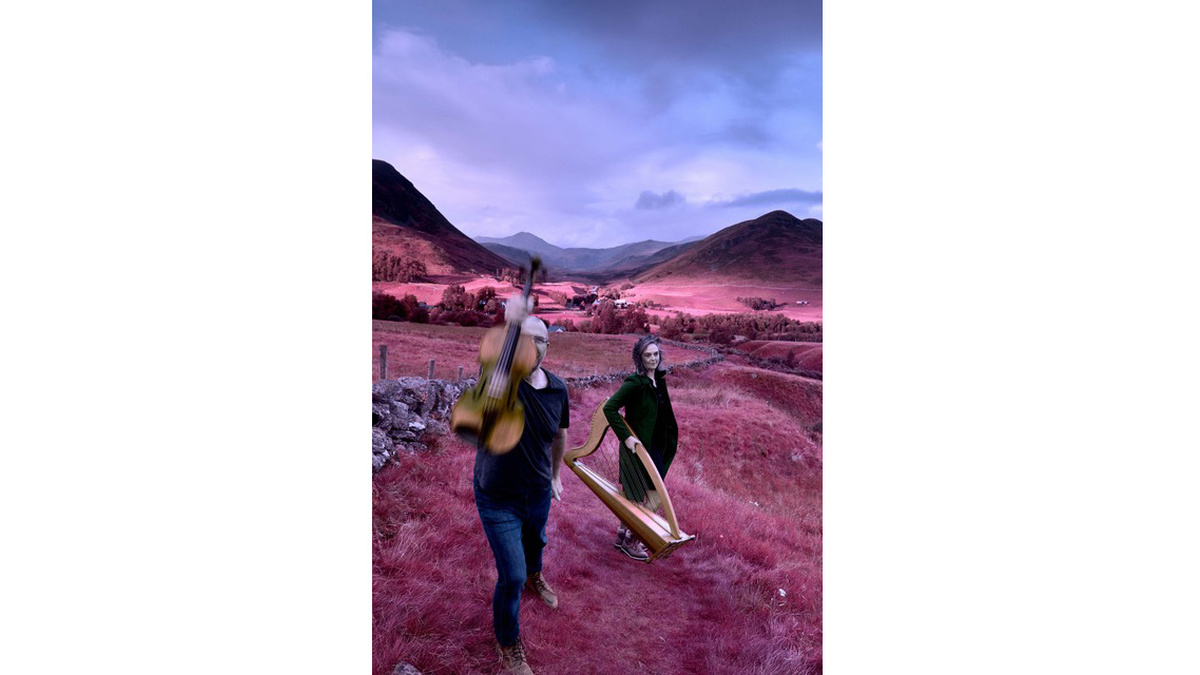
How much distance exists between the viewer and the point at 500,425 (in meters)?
2.35

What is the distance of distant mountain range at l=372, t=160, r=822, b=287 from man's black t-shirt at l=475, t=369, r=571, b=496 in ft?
2.08

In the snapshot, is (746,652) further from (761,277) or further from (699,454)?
(761,277)

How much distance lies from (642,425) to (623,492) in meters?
0.33

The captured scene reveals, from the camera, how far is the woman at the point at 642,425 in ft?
8.67

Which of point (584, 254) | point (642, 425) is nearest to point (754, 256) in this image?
point (584, 254)

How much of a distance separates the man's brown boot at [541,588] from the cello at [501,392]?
661 mm

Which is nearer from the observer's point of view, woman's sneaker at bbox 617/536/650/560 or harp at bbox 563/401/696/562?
harp at bbox 563/401/696/562

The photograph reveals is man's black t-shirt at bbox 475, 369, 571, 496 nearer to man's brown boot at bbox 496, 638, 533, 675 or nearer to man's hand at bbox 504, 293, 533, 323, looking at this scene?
man's hand at bbox 504, 293, 533, 323

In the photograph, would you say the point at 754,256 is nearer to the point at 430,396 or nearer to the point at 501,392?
the point at 501,392

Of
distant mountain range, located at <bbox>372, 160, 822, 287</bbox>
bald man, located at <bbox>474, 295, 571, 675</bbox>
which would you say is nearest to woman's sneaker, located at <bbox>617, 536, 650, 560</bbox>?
bald man, located at <bbox>474, 295, 571, 675</bbox>

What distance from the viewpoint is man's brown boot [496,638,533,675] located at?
232cm

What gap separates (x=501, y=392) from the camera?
7.67 feet

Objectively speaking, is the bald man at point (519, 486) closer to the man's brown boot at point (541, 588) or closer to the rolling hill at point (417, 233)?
the man's brown boot at point (541, 588)
